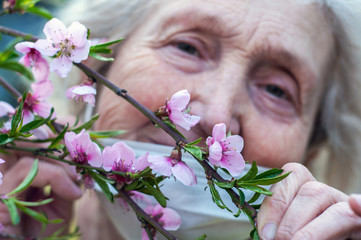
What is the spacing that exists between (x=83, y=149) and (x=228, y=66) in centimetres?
61

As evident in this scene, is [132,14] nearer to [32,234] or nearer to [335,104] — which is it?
[32,234]

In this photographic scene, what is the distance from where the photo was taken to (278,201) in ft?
1.93

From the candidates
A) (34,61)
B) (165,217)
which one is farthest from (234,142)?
(34,61)

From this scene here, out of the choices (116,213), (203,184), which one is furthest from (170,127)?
(116,213)

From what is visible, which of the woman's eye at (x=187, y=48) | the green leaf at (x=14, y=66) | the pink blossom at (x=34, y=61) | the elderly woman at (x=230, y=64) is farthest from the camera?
the woman's eye at (x=187, y=48)

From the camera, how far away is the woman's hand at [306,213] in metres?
0.55

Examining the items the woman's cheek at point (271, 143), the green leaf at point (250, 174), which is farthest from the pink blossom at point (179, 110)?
the woman's cheek at point (271, 143)

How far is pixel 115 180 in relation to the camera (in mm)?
613

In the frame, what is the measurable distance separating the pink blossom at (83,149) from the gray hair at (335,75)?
0.69 m

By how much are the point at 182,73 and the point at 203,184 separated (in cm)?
32

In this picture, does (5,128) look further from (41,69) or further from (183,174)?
(183,174)

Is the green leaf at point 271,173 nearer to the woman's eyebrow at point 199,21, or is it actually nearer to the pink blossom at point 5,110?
the pink blossom at point 5,110

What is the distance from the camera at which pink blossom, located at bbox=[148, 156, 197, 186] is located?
1.83 ft

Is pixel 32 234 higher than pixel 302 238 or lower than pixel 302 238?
lower
